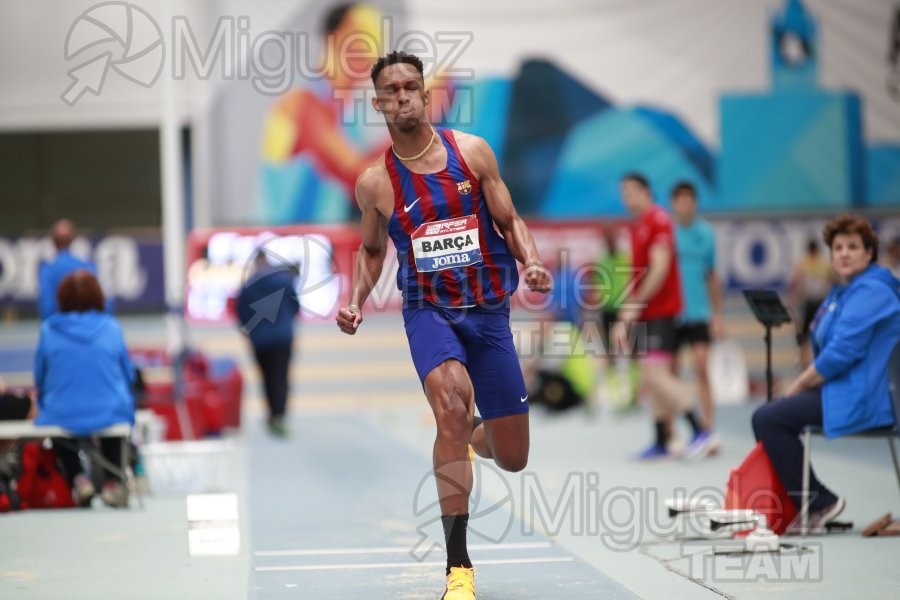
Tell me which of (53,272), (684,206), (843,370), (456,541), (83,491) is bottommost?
(83,491)

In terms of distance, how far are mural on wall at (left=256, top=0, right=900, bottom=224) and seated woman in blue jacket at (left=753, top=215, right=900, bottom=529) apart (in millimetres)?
13043

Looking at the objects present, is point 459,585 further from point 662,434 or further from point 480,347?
point 662,434

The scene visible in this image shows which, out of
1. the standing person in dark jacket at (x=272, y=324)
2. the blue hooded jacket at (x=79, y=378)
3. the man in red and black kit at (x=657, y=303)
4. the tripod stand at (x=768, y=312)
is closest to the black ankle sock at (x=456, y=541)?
the tripod stand at (x=768, y=312)

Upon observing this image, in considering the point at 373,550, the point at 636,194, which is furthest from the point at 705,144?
the point at 373,550

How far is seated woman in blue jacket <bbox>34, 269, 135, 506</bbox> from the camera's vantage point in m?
8.08

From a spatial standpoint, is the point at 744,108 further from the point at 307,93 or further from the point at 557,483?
the point at 557,483

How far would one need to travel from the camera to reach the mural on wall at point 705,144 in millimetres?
19797

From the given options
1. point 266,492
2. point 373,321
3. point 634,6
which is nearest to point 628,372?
point 373,321

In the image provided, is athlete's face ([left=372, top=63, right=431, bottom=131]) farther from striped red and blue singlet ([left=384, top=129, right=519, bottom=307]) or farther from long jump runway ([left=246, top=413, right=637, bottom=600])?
long jump runway ([left=246, top=413, right=637, bottom=600])

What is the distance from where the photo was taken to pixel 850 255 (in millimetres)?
6594

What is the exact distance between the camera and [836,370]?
21.3 ft

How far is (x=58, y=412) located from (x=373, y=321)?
9.95 metres

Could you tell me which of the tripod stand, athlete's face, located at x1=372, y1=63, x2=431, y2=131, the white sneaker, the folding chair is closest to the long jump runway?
the white sneaker

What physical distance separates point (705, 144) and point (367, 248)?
15.1 meters
